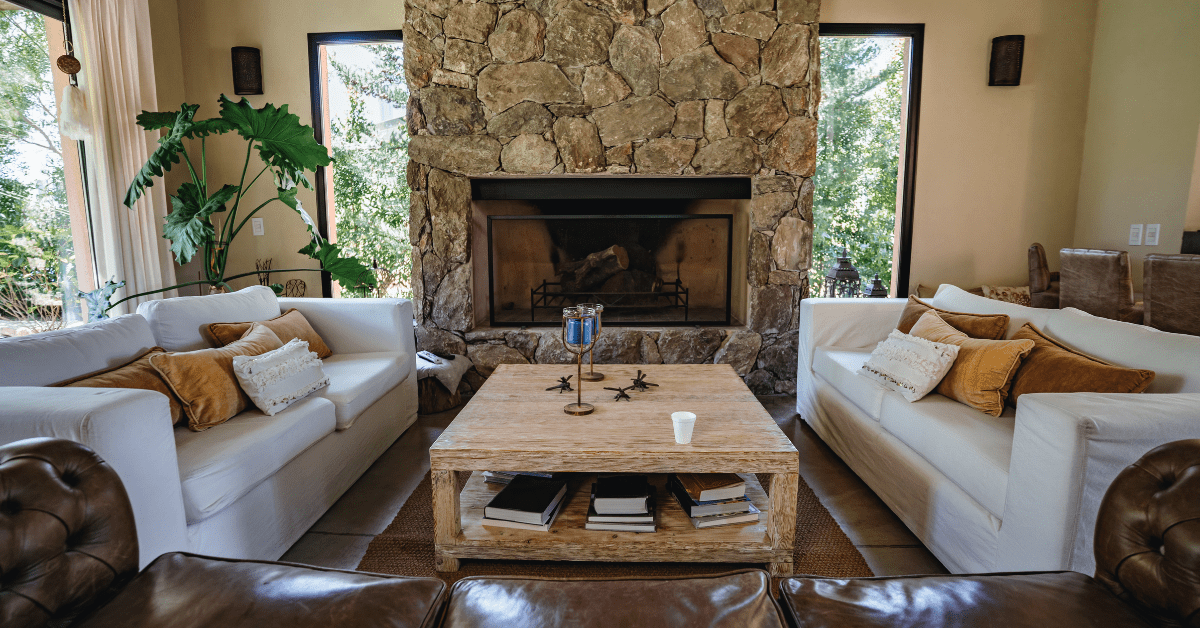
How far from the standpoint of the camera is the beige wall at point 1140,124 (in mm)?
3240

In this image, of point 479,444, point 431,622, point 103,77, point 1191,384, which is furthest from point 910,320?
point 103,77

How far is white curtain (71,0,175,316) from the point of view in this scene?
3.15m

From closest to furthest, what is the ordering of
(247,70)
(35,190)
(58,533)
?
(58,533) < (35,190) < (247,70)

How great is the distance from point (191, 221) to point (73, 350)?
1.36 meters

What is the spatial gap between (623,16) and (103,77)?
2773 millimetres

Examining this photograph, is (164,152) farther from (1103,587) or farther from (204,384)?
(1103,587)

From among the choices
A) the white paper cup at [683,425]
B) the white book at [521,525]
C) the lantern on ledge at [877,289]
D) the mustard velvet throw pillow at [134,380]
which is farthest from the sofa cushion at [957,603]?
the lantern on ledge at [877,289]

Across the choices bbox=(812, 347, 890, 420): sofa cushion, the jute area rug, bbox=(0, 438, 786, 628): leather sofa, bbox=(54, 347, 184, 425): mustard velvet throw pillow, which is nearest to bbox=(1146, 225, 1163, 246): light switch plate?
bbox=(812, 347, 890, 420): sofa cushion

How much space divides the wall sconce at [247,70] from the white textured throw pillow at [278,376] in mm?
2412

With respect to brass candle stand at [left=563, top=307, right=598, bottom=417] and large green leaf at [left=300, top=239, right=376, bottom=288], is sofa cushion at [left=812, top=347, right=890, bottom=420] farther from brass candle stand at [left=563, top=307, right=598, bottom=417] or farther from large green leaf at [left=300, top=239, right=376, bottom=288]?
large green leaf at [left=300, top=239, right=376, bottom=288]

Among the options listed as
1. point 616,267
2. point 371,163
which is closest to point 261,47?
point 371,163

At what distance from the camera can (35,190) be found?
2965 millimetres

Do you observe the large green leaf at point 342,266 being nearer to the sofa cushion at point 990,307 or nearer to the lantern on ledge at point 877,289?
the sofa cushion at point 990,307

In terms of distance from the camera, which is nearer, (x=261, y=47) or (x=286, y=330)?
(x=286, y=330)
